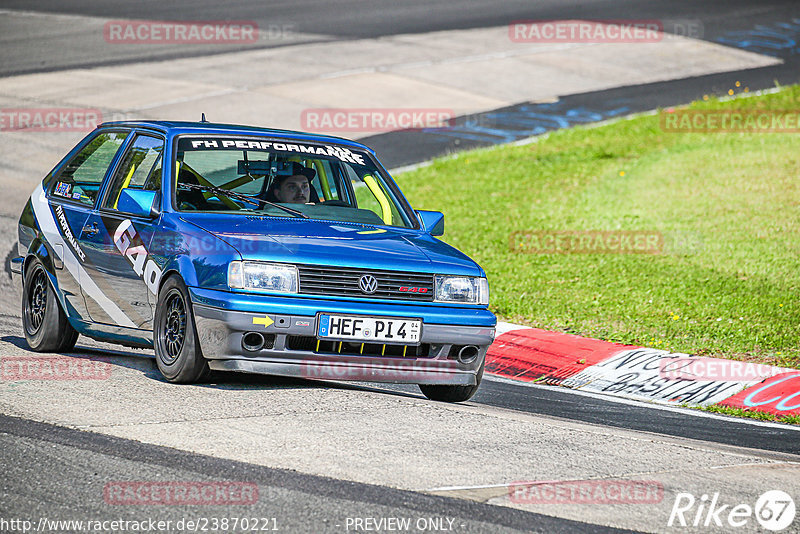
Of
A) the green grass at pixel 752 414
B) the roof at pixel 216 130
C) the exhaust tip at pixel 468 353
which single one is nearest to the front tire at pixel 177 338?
the roof at pixel 216 130

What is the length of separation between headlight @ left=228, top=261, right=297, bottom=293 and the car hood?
46mm

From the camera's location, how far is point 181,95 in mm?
22250

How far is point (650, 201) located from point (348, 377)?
9.88 metres

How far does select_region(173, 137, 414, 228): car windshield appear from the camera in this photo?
733cm

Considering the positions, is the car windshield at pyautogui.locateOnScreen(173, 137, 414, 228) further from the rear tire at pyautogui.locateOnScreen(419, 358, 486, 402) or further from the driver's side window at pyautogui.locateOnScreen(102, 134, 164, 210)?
the rear tire at pyautogui.locateOnScreen(419, 358, 486, 402)

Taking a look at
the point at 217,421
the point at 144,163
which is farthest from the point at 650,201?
the point at 217,421

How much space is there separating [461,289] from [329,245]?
0.85m

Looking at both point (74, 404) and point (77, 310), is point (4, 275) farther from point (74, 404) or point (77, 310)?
point (74, 404)

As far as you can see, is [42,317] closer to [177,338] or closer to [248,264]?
[177,338]

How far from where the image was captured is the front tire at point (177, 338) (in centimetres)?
653

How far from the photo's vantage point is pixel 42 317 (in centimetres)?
816

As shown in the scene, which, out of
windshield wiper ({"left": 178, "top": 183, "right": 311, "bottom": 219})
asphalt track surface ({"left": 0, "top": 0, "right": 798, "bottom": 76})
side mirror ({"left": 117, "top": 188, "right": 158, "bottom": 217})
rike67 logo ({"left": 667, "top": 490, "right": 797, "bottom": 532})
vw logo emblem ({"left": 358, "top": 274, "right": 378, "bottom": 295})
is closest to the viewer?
rike67 logo ({"left": 667, "top": 490, "right": 797, "bottom": 532})

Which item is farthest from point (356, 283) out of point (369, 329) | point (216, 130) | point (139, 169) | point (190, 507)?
point (190, 507)

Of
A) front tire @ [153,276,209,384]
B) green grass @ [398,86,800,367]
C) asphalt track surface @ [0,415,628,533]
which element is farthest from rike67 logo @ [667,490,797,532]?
green grass @ [398,86,800,367]
